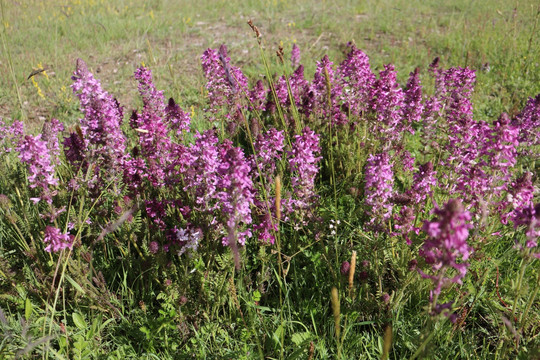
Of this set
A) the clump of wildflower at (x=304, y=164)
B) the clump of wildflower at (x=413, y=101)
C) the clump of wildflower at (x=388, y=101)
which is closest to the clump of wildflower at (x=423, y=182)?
the clump of wildflower at (x=304, y=164)

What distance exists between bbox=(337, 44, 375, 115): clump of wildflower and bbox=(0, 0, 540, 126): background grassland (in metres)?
2.29

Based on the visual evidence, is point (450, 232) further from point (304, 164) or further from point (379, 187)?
point (304, 164)

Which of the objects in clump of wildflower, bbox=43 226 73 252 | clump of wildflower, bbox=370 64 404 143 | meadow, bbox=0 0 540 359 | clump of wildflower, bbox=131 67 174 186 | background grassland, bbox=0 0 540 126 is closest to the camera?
meadow, bbox=0 0 540 359

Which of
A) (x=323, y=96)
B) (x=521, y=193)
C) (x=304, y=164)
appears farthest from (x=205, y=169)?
(x=323, y=96)

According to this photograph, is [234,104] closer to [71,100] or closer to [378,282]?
[378,282]

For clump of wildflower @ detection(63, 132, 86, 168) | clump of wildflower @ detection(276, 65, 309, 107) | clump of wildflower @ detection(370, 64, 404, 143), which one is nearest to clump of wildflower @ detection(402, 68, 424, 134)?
clump of wildflower @ detection(370, 64, 404, 143)

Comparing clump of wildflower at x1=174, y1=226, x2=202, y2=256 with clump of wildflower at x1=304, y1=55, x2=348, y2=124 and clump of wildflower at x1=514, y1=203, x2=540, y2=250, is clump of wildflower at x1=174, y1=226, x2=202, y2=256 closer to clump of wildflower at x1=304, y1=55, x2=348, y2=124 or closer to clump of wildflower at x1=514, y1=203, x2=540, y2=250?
clump of wildflower at x1=514, y1=203, x2=540, y2=250

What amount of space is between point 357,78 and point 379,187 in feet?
5.82

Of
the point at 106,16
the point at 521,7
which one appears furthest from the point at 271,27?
the point at 521,7

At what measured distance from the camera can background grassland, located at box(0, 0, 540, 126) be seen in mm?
6695

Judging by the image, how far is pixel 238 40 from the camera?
370 inches

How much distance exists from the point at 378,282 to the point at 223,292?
1.10 m

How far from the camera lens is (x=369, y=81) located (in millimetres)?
4027

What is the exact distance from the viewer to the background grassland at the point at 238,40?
22.0 ft
